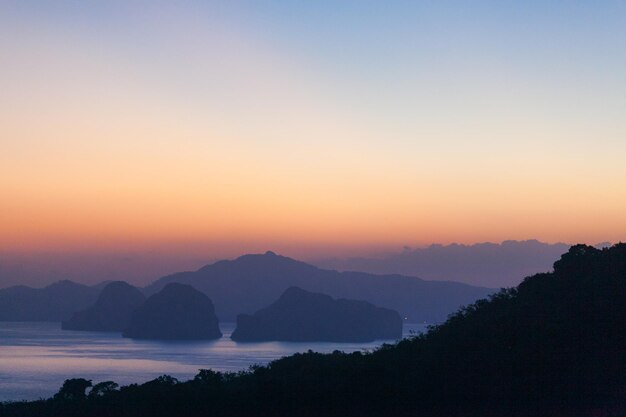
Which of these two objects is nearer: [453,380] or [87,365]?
[453,380]

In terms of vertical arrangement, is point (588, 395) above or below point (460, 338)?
below

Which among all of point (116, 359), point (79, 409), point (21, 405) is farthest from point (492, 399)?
A: point (116, 359)

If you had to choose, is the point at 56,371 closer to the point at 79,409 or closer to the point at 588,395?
the point at 79,409

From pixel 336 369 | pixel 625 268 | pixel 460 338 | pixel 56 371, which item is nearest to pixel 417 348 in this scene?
pixel 460 338

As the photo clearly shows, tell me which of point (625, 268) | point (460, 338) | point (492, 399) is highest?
point (625, 268)

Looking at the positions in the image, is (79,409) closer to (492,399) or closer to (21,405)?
(21,405)

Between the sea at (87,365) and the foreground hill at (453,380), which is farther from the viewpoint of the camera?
the sea at (87,365)

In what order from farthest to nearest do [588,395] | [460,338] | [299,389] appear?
[460,338] < [299,389] < [588,395]

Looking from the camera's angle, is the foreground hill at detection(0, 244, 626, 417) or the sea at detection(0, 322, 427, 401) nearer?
the foreground hill at detection(0, 244, 626, 417)

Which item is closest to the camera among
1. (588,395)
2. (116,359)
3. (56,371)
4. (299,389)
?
(588,395)

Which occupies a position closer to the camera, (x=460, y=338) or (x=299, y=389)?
(x=299, y=389)
